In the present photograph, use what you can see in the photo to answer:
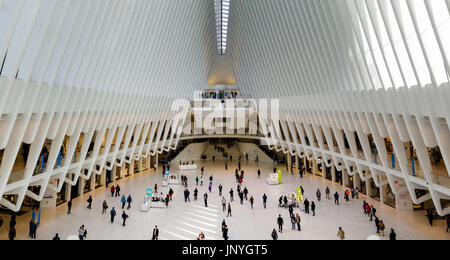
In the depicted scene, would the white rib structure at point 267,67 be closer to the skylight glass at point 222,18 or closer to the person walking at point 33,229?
the person walking at point 33,229

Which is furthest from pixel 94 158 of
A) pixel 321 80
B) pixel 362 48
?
pixel 362 48

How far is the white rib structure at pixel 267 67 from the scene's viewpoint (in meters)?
7.89

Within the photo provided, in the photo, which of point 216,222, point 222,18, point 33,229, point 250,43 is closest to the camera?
point 33,229

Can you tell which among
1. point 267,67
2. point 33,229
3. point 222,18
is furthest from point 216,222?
point 222,18

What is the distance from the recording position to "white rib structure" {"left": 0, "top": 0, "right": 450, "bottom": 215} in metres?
7.89

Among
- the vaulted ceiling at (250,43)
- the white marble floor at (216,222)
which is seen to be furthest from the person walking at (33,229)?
the vaulted ceiling at (250,43)

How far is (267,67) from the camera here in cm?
2319

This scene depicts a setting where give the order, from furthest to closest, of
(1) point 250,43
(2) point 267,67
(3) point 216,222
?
(1) point 250,43
(2) point 267,67
(3) point 216,222

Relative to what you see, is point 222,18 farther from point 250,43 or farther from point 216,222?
point 216,222

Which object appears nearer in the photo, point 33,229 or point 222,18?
point 33,229

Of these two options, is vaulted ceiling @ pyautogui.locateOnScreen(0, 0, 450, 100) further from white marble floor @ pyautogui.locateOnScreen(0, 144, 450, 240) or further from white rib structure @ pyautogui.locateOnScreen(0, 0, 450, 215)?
white marble floor @ pyautogui.locateOnScreen(0, 144, 450, 240)

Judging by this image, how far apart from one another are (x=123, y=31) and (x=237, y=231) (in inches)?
428

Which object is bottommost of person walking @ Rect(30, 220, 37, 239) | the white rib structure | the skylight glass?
person walking @ Rect(30, 220, 37, 239)

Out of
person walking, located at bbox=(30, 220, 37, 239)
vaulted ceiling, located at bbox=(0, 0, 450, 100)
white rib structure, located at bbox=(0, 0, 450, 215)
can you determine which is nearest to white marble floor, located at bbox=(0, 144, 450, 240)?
person walking, located at bbox=(30, 220, 37, 239)
